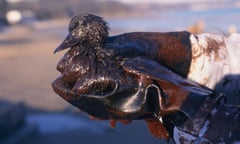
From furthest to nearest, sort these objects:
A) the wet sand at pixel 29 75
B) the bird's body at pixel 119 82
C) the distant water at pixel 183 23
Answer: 1. the distant water at pixel 183 23
2. the wet sand at pixel 29 75
3. the bird's body at pixel 119 82

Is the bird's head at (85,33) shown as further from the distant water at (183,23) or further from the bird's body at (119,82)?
the distant water at (183,23)

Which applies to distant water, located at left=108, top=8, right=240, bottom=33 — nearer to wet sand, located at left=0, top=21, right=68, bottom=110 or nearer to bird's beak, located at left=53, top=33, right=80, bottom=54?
wet sand, located at left=0, top=21, right=68, bottom=110

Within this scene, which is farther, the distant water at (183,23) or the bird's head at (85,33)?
the distant water at (183,23)

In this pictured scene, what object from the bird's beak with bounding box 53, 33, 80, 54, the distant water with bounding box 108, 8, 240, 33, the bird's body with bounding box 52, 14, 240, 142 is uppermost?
the bird's beak with bounding box 53, 33, 80, 54

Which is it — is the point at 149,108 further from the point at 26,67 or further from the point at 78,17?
the point at 26,67

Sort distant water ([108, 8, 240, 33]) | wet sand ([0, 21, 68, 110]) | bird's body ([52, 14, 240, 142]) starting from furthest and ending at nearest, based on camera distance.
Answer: distant water ([108, 8, 240, 33]) < wet sand ([0, 21, 68, 110]) < bird's body ([52, 14, 240, 142])

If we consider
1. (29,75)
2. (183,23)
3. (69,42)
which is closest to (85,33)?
(69,42)

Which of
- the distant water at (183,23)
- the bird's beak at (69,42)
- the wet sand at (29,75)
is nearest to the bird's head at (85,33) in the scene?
the bird's beak at (69,42)

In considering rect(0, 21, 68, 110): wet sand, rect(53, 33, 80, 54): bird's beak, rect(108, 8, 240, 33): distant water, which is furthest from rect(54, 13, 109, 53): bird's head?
rect(108, 8, 240, 33): distant water

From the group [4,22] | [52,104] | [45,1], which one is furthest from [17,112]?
[45,1]
